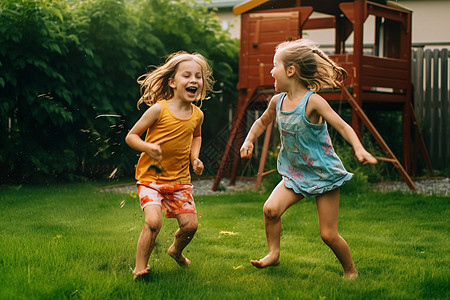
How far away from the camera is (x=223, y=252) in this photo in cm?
373

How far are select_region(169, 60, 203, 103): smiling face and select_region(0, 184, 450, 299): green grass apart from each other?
37.7 inches

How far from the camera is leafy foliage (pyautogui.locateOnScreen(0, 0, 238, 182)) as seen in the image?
629 centimetres

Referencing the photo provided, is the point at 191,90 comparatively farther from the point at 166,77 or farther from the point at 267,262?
the point at 267,262

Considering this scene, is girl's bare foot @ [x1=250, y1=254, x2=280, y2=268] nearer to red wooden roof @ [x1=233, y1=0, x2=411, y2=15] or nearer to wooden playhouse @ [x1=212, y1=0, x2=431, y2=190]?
wooden playhouse @ [x1=212, y1=0, x2=431, y2=190]

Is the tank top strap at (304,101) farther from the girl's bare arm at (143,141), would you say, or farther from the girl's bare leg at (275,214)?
the girl's bare arm at (143,141)

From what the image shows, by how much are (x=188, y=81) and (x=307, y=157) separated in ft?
2.61

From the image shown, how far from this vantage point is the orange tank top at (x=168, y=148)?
3195 mm

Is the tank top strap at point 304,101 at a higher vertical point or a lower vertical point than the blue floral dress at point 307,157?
higher

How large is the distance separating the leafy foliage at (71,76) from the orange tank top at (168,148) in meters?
2.67

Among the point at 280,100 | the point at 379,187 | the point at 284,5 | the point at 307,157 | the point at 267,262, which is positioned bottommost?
the point at 379,187

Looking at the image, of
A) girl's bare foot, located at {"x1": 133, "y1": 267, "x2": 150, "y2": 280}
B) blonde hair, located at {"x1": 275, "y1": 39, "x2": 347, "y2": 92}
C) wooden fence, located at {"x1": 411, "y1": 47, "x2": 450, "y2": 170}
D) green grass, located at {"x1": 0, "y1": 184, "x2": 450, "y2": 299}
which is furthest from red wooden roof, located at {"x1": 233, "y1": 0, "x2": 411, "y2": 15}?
girl's bare foot, located at {"x1": 133, "y1": 267, "x2": 150, "y2": 280}

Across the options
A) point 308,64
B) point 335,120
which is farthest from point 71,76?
point 335,120

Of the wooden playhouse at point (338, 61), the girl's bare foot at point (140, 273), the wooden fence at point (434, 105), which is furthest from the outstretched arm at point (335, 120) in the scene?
the wooden fence at point (434, 105)

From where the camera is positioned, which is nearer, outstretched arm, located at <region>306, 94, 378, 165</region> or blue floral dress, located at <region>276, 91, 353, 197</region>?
outstretched arm, located at <region>306, 94, 378, 165</region>
